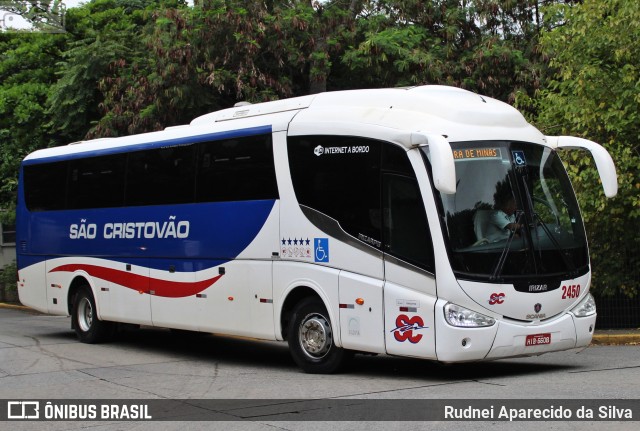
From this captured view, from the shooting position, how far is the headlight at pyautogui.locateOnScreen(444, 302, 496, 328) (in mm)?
10805

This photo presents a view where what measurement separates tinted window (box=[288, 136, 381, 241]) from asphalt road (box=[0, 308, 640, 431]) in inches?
76.5

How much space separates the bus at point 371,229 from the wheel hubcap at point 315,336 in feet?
0.07

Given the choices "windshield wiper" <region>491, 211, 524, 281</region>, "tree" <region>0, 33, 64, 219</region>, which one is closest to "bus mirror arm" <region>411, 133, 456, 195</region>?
"windshield wiper" <region>491, 211, 524, 281</region>

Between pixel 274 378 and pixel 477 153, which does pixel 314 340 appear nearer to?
pixel 274 378

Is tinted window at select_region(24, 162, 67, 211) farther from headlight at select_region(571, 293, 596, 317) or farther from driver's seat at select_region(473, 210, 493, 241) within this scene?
headlight at select_region(571, 293, 596, 317)

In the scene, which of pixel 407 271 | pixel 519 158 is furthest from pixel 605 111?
pixel 407 271

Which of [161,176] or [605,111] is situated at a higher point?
[605,111]

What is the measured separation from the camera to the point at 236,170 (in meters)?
13.8

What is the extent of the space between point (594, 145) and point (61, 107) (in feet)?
54.9

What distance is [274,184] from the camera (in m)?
13.1

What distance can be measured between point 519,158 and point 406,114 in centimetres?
145
